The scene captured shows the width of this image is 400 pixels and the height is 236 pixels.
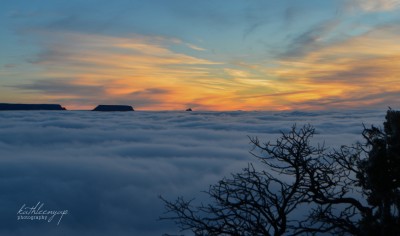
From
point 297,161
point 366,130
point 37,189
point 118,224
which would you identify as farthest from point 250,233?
point 37,189

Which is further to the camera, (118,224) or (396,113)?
(118,224)

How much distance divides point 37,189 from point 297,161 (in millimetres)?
144339

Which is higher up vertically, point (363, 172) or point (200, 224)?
point (363, 172)

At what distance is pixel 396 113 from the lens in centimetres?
1112

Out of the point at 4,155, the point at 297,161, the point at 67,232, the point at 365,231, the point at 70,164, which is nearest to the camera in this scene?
the point at 365,231

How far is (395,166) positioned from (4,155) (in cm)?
20754

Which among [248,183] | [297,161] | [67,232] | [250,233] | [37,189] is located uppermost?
[297,161]

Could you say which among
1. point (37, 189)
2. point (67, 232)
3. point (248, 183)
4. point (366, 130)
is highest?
point (366, 130)

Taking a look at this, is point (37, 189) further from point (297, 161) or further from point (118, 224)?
point (297, 161)

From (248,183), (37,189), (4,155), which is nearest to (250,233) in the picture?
(248,183)

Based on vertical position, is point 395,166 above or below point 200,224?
above

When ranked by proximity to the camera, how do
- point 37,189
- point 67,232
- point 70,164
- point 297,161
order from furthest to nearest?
point 70,164
point 37,189
point 67,232
point 297,161

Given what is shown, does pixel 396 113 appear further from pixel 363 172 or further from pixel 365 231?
pixel 365 231

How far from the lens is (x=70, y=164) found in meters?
167
